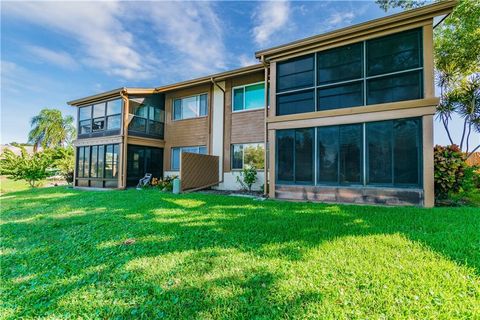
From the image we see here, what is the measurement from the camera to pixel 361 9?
1108 centimetres

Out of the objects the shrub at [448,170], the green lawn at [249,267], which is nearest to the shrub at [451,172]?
the shrub at [448,170]

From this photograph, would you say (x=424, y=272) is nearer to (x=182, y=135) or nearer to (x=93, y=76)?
(x=182, y=135)

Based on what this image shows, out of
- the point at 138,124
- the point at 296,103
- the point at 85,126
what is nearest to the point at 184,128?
the point at 138,124

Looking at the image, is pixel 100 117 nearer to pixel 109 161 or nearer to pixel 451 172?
pixel 109 161

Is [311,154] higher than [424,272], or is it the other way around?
[311,154]

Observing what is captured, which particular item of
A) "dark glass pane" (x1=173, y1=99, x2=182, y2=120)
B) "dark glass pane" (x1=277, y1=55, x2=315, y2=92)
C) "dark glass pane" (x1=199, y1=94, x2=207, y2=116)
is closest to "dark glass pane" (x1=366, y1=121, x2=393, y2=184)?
"dark glass pane" (x1=277, y1=55, x2=315, y2=92)

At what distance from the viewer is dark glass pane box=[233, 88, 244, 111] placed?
1191 centimetres

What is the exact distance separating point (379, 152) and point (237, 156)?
6549 millimetres

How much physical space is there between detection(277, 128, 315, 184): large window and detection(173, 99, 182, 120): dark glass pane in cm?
771

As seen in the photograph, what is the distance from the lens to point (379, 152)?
23.1 feet

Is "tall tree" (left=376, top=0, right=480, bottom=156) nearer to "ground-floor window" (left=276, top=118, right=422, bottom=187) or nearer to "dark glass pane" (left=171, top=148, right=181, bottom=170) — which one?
"ground-floor window" (left=276, top=118, right=422, bottom=187)

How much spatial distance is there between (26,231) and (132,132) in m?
8.60

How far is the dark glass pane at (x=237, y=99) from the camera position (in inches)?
469

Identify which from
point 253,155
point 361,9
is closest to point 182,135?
point 253,155
